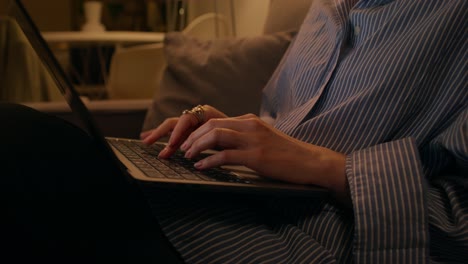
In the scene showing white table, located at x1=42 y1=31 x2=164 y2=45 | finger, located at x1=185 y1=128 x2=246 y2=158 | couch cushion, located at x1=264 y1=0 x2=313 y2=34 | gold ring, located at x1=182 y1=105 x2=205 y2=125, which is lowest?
white table, located at x1=42 y1=31 x2=164 y2=45

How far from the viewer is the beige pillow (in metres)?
1.39

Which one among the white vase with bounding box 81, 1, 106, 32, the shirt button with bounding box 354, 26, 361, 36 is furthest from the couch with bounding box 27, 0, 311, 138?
the white vase with bounding box 81, 1, 106, 32

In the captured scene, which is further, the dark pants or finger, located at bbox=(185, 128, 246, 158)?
finger, located at bbox=(185, 128, 246, 158)

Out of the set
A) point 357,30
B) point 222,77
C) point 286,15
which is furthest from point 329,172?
point 286,15

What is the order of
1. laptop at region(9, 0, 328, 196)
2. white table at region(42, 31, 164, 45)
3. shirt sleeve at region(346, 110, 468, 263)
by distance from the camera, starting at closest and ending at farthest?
laptop at region(9, 0, 328, 196) < shirt sleeve at region(346, 110, 468, 263) < white table at region(42, 31, 164, 45)

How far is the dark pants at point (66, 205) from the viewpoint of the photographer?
525 mm

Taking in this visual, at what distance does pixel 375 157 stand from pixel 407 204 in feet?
0.24

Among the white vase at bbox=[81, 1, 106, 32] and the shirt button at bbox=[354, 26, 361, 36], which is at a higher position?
the shirt button at bbox=[354, 26, 361, 36]

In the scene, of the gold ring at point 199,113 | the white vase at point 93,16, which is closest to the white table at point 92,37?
the white vase at point 93,16

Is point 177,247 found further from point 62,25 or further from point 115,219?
point 62,25

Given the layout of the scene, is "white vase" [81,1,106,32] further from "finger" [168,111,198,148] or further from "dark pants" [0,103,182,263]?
"dark pants" [0,103,182,263]

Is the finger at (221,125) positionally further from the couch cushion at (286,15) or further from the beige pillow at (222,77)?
the couch cushion at (286,15)

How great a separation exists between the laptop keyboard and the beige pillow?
47cm

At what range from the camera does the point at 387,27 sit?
88 cm
